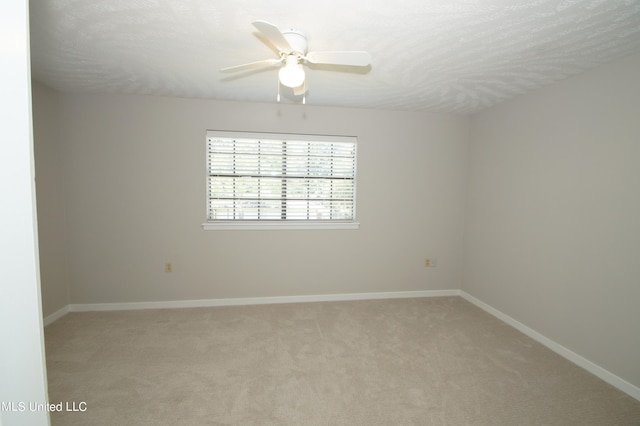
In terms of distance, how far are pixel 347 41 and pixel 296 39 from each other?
1.20 feet

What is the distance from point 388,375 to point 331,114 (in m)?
2.75

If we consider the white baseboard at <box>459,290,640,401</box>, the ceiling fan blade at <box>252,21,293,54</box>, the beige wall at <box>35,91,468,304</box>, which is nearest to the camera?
the ceiling fan blade at <box>252,21,293,54</box>

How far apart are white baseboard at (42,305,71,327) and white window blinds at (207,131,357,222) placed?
1.81m

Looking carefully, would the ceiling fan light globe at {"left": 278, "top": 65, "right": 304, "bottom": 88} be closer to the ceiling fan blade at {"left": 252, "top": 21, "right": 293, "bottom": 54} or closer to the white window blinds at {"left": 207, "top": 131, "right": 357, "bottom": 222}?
the ceiling fan blade at {"left": 252, "top": 21, "right": 293, "bottom": 54}

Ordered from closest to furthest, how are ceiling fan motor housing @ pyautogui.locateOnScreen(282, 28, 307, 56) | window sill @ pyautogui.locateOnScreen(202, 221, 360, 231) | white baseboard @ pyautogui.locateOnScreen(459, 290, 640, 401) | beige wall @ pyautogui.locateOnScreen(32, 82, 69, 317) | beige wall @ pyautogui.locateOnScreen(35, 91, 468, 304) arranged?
ceiling fan motor housing @ pyautogui.locateOnScreen(282, 28, 307, 56) < white baseboard @ pyautogui.locateOnScreen(459, 290, 640, 401) < beige wall @ pyautogui.locateOnScreen(32, 82, 69, 317) < beige wall @ pyautogui.locateOnScreen(35, 91, 468, 304) < window sill @ pyautogui.locateOnScreen(202, 221, 360, 231)

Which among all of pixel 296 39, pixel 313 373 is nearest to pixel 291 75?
pixel 296 39

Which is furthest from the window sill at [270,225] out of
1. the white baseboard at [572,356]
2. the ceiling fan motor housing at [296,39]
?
the ceiling fan motor housing at [296,39]

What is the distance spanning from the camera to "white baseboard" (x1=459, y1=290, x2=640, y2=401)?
6.28 ft

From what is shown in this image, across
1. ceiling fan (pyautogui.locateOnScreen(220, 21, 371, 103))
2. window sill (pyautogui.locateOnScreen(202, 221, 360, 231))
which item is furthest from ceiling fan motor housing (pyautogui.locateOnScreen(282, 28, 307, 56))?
window sill (pyautogui.locateOnScreen(202, 221, 360, 231))

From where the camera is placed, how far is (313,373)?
6.77ft

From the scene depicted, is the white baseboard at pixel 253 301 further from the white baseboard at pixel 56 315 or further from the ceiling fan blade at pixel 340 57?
the ceiling fan blade at pixel 340 57

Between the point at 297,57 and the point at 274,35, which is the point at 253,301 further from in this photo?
the point at 274,35

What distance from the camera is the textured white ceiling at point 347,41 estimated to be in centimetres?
149

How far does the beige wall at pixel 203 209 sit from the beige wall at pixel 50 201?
44 mm
